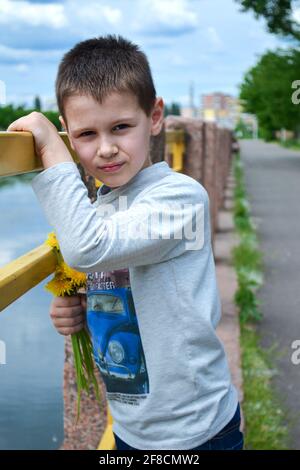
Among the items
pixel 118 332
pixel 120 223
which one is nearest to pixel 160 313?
pixel 118 332

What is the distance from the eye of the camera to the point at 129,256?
4.78 ft

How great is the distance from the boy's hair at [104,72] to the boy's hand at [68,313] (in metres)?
0.45

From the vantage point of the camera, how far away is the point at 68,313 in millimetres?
1736

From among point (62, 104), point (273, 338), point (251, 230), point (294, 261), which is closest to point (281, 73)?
point (251, 230)

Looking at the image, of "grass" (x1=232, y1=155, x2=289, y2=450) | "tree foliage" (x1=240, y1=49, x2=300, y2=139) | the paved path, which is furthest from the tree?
"grass" (x1=232, y1=155, x2=289, y2=450)

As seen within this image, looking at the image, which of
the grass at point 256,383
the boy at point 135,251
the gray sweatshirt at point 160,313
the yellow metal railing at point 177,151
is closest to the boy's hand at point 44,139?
the boy at point 135,251

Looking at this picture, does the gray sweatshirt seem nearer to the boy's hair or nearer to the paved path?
the boy's hair

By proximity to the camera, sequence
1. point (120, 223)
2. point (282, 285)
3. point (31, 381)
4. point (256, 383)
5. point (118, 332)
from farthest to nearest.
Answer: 1. point (282, 285)
2. point (256, 383)
3. point (31, 381)
4. point (118, 332)
5. point (120, 223)

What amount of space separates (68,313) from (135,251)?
359 mm

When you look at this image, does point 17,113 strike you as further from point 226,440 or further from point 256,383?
point 256,383

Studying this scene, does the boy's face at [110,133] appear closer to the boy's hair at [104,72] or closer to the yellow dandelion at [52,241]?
the boy's hair at [104,72]

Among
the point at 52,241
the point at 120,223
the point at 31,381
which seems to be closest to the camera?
the point at 120,223

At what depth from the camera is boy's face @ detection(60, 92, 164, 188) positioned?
4.76 feet
